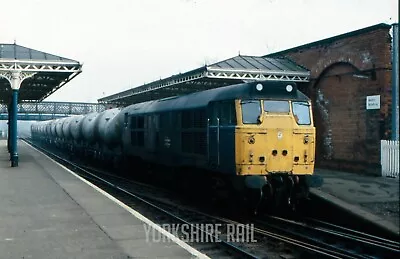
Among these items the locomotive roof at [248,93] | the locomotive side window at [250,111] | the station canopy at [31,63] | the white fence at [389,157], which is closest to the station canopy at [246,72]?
the station canopy at [31,63]

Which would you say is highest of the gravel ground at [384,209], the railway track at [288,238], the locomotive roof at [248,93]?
the locomotive roof at [248,93]

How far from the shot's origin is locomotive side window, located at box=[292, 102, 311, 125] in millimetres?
10617

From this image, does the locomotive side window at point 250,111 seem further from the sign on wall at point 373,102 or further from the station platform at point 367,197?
the sign on wall at point 373,102

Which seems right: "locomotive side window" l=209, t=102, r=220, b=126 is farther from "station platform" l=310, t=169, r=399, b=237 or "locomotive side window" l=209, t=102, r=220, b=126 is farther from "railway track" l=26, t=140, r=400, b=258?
"station platform" l=310, t=169, r=399, b=237

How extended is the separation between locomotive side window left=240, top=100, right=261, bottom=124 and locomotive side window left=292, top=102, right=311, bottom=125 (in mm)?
973

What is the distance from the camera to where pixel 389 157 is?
15031mm

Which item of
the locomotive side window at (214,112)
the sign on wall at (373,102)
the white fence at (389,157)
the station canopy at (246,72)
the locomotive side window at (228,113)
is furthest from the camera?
the station canopy at (246,72)

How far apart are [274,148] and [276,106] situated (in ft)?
3.45

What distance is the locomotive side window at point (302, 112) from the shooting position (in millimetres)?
10617

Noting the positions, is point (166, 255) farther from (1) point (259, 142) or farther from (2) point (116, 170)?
(2) point (116, 170)

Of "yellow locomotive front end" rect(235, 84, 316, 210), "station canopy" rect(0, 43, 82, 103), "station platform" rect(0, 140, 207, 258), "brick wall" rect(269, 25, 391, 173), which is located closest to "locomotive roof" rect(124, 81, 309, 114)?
"yellow locomotive front end" rect(235, 84, 316, 210)

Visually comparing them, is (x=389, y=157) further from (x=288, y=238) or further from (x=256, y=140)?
(x=288, y=238)

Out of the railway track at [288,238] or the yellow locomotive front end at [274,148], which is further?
the yellow locomotive front end at [274,148]

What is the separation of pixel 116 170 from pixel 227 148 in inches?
510
